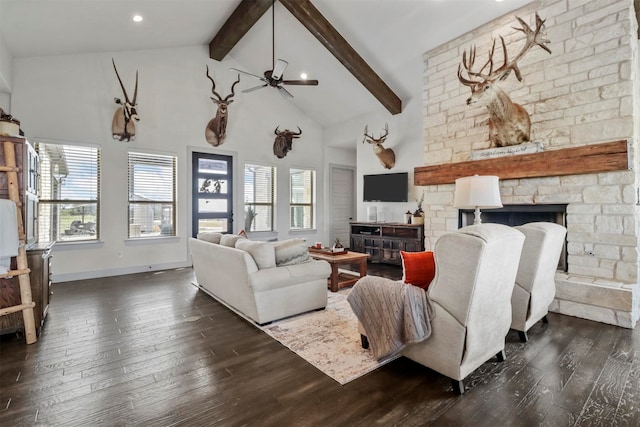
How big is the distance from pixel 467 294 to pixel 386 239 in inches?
182

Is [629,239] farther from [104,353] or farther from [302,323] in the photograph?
[104,353]

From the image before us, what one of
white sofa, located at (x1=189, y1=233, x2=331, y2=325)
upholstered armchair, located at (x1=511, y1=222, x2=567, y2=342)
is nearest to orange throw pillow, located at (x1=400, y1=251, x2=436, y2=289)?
upholstered armchair, located at (x1=511, y1=222, x2=567, y2=342)

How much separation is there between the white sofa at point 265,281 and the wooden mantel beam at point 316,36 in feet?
12.8

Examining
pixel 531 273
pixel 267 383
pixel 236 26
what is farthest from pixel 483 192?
pixel 236 26

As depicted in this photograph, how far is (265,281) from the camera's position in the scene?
9.90 feet

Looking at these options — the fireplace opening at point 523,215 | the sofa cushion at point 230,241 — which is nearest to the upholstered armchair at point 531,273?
the fireplace opening at point 523,215

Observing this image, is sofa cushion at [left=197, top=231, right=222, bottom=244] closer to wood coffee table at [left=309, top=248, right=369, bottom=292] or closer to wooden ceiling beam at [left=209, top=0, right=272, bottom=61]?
wood coffee table at [left=309, top=248, right=369, bottom=292]

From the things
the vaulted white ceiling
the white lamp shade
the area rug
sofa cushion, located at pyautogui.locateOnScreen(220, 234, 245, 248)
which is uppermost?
the vaulted white ceiling

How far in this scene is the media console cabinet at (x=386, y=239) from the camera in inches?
234

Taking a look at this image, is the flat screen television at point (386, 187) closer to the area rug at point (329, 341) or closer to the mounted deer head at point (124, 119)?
the area rug at point (329, 341)

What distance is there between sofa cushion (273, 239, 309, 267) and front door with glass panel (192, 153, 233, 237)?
3.90m

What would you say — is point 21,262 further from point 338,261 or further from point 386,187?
point 386,187

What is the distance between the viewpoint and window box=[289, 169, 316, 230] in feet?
26.8

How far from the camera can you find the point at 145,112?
19.0ft
